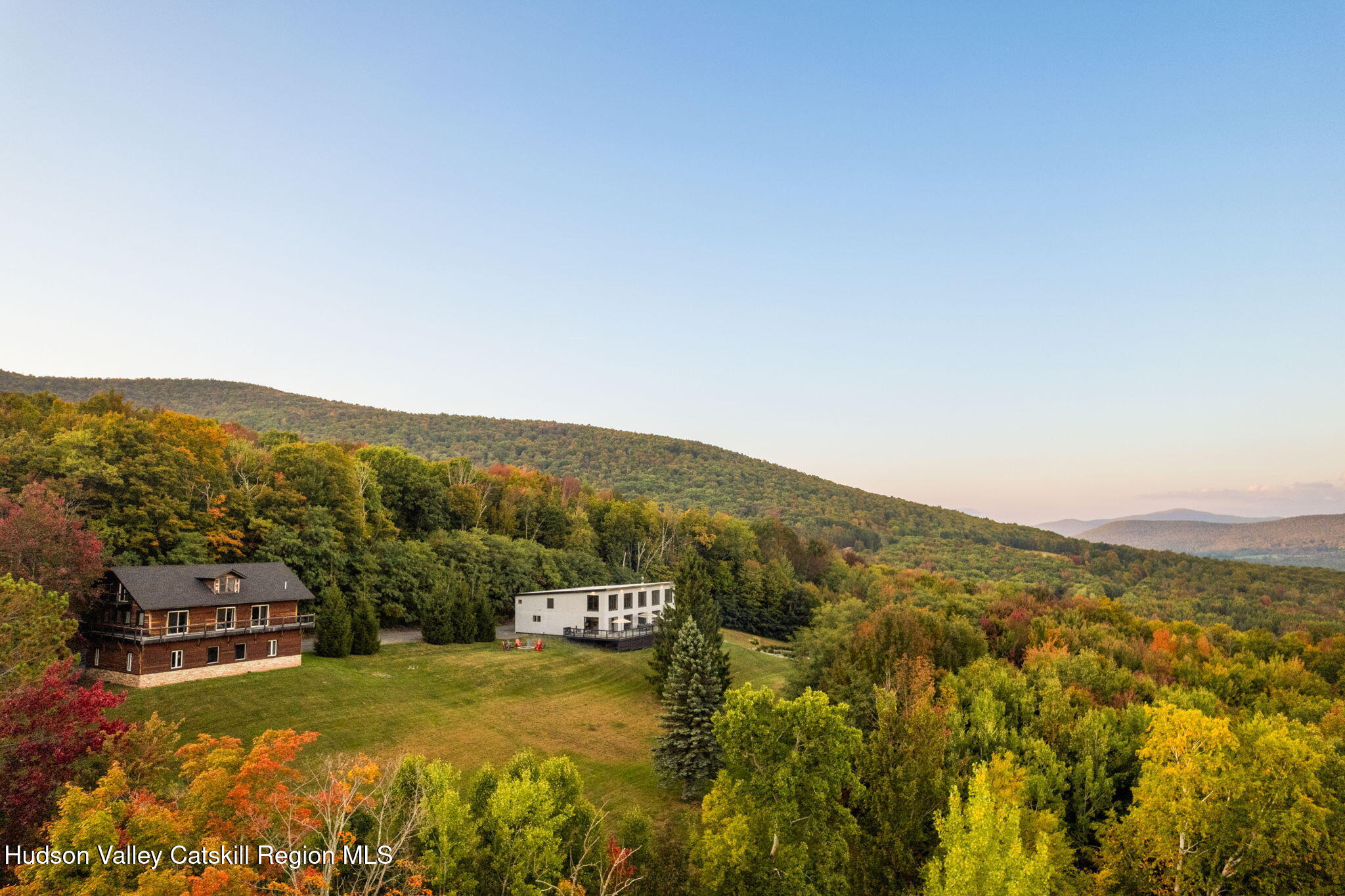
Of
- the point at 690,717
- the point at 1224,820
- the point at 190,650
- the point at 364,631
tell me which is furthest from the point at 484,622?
the point at 1224,820

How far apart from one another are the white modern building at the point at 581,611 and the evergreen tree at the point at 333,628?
58.8 feet

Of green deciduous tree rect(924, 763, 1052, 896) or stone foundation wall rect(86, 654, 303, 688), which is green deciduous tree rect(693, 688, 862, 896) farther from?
stone foundation wall rect(86, 654, 303, 688)

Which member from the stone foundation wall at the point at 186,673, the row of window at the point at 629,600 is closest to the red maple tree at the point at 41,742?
the stone foundation wall at the point at 186,673

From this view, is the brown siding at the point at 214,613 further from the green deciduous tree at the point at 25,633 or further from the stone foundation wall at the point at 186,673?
the green deciduous tree at the point at 25,633

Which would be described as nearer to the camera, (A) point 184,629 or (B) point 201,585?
(A) point 184,629

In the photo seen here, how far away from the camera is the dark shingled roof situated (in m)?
35.7

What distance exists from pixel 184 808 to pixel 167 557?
30759 mm

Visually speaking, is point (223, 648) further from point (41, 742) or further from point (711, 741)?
point (711, 741)

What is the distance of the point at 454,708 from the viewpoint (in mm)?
39875

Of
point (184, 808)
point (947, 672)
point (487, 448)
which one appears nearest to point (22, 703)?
point (184, 808)

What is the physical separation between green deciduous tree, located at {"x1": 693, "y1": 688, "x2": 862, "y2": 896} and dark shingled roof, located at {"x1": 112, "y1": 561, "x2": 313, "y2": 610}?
29319 millimetres

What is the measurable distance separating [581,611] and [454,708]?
20025mm

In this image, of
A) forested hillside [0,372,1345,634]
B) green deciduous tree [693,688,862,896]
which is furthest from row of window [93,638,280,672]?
forested hillside [0,372,1345,634]

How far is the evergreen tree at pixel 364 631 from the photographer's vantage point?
45.9 meters
